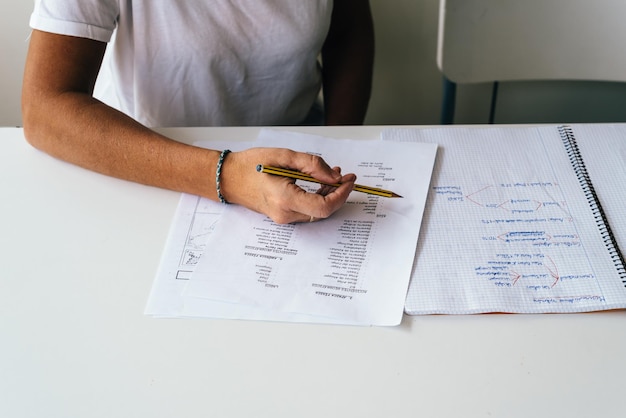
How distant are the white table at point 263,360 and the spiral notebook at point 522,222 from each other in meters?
0.03

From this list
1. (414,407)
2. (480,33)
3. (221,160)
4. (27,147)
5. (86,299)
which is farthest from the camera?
(480,33)

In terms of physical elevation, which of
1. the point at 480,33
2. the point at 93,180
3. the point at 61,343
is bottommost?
the point at 61,343

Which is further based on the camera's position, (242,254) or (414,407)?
(242,254)

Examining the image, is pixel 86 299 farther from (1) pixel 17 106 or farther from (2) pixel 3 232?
(1) pixel 17 106

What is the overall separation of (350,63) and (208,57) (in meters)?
0.33

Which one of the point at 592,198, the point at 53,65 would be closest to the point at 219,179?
the point at 53,65

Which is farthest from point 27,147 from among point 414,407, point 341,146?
point 414,407

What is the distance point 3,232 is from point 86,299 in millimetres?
190

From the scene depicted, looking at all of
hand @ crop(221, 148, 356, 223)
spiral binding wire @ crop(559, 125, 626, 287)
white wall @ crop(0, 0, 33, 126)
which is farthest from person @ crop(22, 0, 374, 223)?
white wall @ crop(0, 0, 33, 126)

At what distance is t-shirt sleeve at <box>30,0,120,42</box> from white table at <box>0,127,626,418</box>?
1.12ft

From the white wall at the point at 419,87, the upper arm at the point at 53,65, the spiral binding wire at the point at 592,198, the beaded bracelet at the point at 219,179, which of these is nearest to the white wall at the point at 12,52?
the white wall at the point at 419,87

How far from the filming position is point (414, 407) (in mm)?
624

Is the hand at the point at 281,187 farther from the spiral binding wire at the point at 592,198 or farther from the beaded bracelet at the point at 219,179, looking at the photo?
the spiral binding wire at the point at 592,198

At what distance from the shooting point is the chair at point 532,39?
1.22 metres
